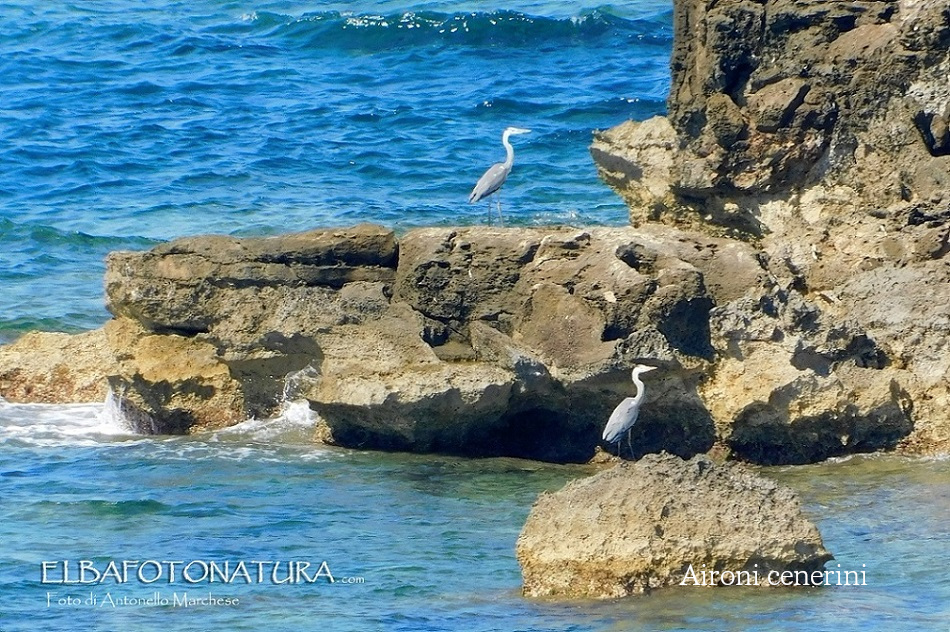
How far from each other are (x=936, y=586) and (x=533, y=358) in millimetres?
2879

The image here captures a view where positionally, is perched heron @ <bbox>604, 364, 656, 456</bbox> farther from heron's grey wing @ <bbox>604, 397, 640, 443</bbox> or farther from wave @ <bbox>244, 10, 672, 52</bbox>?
wave @ <bbox>244, 10, 672, 52</bbox>

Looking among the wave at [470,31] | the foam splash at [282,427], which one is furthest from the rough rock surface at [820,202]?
the wave at [470,31]

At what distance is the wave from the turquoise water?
14120mm

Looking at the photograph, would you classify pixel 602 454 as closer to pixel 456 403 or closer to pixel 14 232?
pixel 456 403

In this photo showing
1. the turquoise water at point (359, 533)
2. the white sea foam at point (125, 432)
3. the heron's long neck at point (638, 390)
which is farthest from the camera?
the white sea foam at point (125, 432)

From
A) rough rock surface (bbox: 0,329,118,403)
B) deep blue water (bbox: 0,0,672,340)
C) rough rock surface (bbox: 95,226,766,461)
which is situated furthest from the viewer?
deep blue water (bbox: 0,0,672,340)

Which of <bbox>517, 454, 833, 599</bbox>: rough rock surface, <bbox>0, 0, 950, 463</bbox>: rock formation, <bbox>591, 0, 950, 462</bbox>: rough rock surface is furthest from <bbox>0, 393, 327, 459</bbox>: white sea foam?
<bbox>517, 454, 833, 599</bbox>: rough rock surface

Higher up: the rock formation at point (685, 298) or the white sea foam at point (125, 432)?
the rock formation at point (685, 298)

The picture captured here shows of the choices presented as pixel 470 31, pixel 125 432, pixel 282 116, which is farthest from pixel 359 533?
pixel 470 31

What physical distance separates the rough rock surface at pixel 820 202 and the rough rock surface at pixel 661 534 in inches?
89.9

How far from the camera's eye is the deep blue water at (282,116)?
16.4 metres

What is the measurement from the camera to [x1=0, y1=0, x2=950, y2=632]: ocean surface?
24.1 ft

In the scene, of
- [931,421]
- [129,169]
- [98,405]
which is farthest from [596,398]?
[129,169]

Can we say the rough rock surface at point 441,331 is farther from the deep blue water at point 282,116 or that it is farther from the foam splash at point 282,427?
the deep blue water at point 282,116
